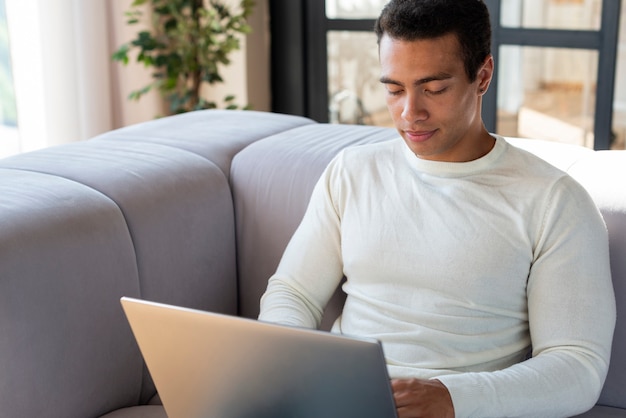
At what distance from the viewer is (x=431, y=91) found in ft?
4.59

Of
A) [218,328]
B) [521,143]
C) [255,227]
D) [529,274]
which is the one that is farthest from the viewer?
[255,227]

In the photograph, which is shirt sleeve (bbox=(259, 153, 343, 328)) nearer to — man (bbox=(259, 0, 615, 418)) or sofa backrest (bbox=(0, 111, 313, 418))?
man (bbox=(259, 0, 615, 418))

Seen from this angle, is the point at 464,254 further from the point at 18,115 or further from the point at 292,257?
the point at 18,115

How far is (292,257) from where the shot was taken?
1576 mm

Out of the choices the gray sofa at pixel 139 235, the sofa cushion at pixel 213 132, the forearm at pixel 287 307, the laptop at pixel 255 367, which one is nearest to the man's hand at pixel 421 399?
the laptop at pixel 255 367

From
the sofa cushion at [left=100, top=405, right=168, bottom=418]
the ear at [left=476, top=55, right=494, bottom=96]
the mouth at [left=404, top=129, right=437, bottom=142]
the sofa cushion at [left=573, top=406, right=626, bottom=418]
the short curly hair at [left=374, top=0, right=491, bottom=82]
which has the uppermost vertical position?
the short curly hair at [left=374, top=0, right=491, bottom=82]

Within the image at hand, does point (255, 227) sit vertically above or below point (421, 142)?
below

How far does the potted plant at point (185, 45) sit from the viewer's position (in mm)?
3379

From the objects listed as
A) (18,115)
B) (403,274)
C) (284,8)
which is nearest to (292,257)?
(403,274)

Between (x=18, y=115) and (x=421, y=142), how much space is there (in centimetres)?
225

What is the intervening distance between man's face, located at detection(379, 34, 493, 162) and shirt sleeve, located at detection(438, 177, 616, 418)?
193 millimetres

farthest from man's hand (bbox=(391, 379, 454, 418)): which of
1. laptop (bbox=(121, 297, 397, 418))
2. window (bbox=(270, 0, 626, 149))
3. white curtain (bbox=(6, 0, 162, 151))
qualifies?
white curtain (bbox=(6, 0, 162, 151))

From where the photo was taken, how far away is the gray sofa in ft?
4.76

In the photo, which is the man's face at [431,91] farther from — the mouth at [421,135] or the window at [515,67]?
the window at [515,67]
